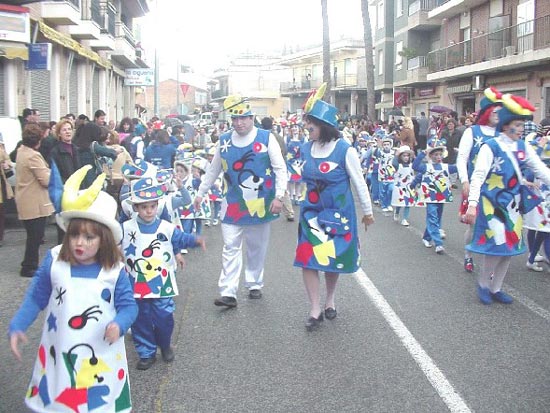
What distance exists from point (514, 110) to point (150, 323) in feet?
12.8

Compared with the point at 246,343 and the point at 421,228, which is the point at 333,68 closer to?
the point at 421,228

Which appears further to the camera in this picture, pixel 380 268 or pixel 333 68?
pixel 333 68

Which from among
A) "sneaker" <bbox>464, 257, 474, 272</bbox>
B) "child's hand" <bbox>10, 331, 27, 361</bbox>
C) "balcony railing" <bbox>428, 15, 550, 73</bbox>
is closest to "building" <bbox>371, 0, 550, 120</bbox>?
"balcony railing" <bbox>428, 15, 550, 73</bbox>

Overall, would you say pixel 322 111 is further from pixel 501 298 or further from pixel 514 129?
pixel 501 298

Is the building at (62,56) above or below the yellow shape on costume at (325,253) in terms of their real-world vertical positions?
above

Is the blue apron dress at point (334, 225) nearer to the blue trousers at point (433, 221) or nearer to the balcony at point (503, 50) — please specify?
the blue trousers at point (433, 221)

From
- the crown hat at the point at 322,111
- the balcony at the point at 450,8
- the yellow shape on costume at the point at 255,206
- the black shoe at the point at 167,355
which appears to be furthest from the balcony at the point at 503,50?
the black shoe at the point at 167,355

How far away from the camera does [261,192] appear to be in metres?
6.84

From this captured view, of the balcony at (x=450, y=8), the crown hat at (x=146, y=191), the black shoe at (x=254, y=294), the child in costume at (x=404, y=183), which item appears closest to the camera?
the crown hat at (x=146, y=191)

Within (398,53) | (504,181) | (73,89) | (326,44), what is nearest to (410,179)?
(504,181)

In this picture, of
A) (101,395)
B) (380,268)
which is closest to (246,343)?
(101,395)

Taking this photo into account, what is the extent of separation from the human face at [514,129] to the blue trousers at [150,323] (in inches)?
144

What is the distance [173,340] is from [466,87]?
29093 mm

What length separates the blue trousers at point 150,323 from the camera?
5113 millimetres
